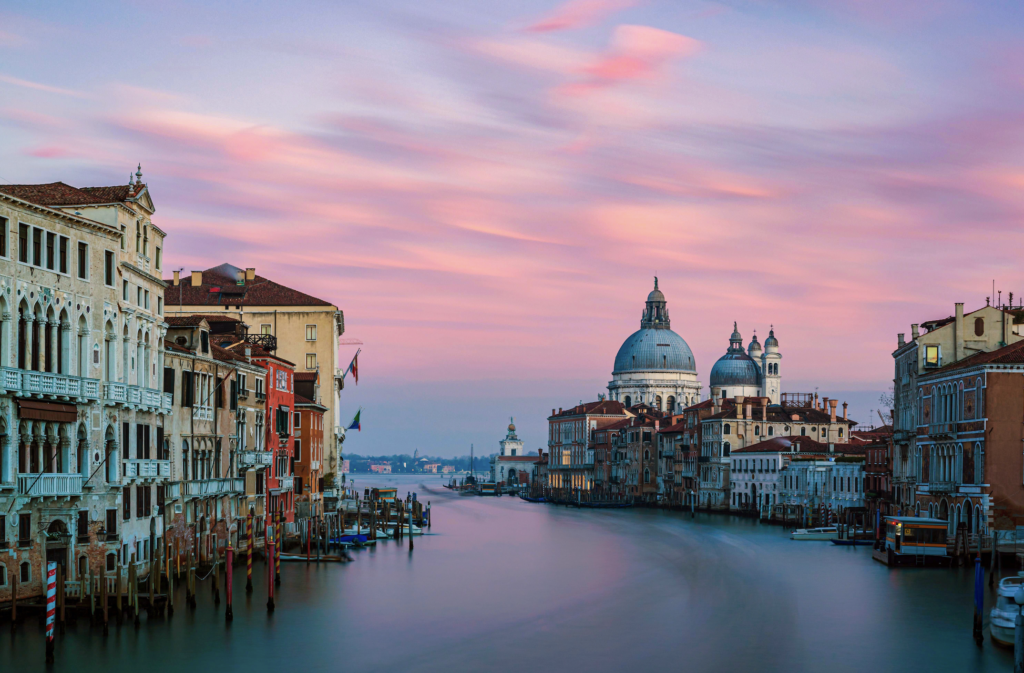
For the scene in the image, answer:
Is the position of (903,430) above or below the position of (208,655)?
above

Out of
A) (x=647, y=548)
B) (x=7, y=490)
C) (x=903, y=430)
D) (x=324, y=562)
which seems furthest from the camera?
(x=647, y=548)

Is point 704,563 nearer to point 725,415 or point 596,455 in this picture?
point 725,415

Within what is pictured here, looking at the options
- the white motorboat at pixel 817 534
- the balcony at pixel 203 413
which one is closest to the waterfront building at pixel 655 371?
the white motorboat at pixel 817 534

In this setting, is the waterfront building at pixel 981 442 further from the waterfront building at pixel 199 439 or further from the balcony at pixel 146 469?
the balcony at pixel 146 469

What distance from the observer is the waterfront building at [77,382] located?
2614cm

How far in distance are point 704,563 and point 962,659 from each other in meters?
23.4

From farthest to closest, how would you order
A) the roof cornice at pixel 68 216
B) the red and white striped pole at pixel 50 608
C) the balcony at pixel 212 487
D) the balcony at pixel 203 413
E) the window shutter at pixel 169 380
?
the balcony at pixel 203 413 → the balcony at pixel 212 487 → the window shutter at pixel 169 380 → the roof cornice at pixel 68 216 → the red and white striped pole at pixel 50 608

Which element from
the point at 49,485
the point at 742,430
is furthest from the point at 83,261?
the point at 742,430

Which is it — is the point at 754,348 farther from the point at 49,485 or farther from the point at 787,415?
the point at 49,485

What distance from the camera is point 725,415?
95625 mm

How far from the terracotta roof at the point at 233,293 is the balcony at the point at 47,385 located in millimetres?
32977

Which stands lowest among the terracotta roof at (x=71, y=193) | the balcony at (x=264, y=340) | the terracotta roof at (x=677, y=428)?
the terracotta roof at (x=677, y=428)

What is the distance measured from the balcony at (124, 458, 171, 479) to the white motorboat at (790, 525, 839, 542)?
1481 inches

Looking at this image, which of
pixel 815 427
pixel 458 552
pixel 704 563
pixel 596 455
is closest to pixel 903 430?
pixel 704 563
